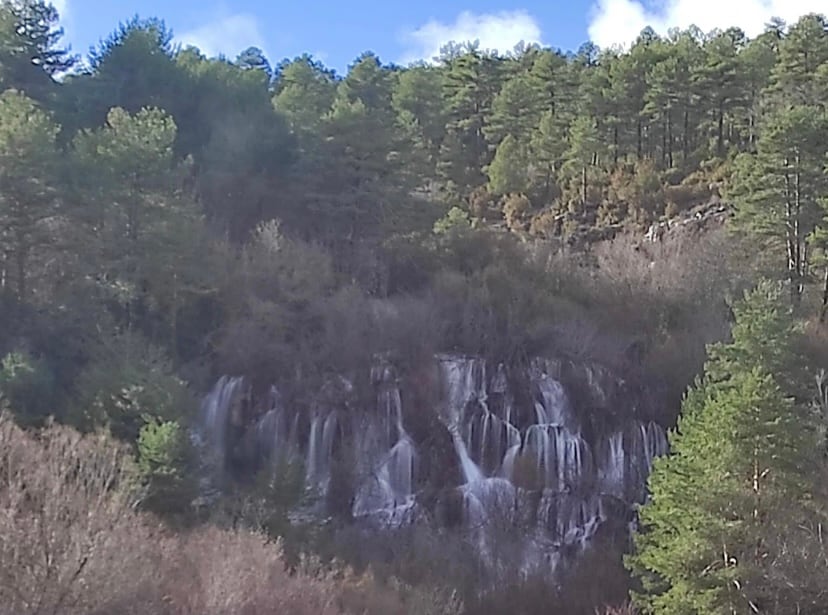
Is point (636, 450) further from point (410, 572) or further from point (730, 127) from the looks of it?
point (730, 127)

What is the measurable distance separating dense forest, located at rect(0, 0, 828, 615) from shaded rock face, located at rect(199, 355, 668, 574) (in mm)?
714

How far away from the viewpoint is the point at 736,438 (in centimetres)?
1386

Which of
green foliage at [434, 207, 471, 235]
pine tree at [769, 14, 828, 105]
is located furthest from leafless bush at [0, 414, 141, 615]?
pine tree at [769, 14, 828, 105]

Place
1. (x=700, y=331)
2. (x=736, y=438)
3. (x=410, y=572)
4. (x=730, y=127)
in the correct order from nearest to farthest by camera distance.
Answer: (x=736, y=438) < (x=410, y=572) < (x=700, y=331) < (x=730, y=127)

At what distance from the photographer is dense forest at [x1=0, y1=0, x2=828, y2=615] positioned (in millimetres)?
13930

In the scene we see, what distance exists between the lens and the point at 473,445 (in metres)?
23.6

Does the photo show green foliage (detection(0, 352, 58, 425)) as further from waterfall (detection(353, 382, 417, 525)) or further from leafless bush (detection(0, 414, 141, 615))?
waterfall (detection(353, 382, 417, 525))

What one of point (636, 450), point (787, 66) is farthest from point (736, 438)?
point (787, 66)

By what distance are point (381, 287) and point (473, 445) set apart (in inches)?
278

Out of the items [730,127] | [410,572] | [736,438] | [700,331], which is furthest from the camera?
[730,127]

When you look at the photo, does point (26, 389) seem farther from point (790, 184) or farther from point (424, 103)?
point (424, 103)

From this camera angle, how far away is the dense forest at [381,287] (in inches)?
548

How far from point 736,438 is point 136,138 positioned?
1737 cm

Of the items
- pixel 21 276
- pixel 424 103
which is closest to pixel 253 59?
pixel 424 103
